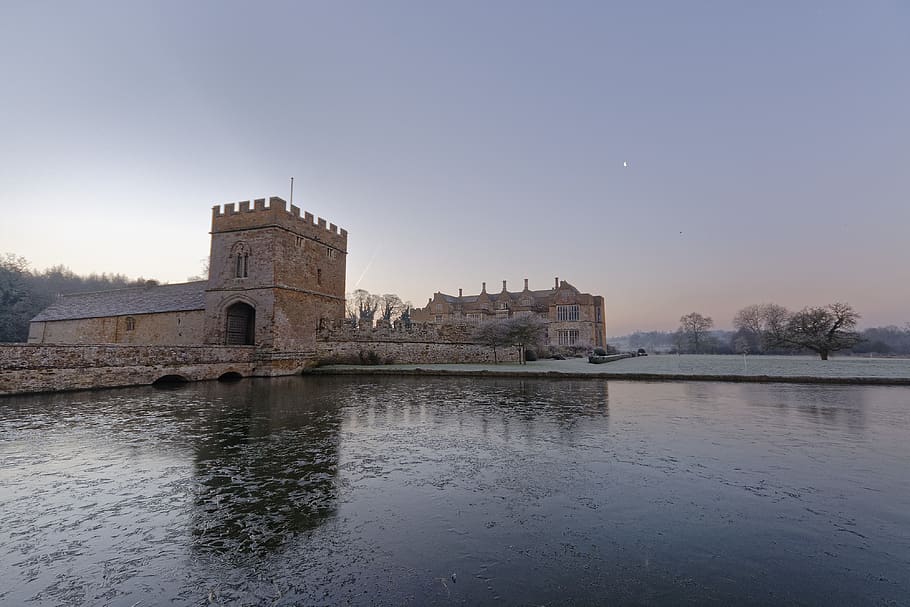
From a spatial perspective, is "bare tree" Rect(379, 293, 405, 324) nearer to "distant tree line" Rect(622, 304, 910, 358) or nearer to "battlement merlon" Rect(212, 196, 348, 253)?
"battlement merlon" Rect(212, 196, 348, 253)

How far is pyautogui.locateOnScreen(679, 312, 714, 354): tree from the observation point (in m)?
71.1

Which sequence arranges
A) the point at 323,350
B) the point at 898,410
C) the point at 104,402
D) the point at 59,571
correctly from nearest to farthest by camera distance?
1. the point at 59,571
2. the point at 898,410
3. the point at 104,402
4. the point at 323,350

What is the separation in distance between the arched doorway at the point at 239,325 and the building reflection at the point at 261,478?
16.1m

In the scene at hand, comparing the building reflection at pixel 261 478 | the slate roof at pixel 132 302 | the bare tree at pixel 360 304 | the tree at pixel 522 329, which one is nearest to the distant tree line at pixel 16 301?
the slate roof at pixel 132 302

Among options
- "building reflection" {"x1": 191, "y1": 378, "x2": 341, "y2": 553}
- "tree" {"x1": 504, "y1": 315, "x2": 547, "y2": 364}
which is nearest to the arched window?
"building reflection" {"x1": 191, "y1": 378, "x2": 341, "y2": 553}

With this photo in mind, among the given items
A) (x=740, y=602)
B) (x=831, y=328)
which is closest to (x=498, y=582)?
(x=740, y=602)

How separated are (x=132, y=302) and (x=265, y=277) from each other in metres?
14.8

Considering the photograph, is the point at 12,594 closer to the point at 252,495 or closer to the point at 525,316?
the point at 252,495

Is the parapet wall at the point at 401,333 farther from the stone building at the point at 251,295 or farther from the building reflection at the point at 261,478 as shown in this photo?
the building reflection at the point at 261,478

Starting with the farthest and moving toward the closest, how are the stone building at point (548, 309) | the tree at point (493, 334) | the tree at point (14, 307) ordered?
the stone building at point (548, 309)
the tree at point (14, 307)
the tree at point (493, 334)

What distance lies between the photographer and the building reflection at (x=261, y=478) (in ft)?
11.2

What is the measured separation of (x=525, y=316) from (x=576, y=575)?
2693 cm

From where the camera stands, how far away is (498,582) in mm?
2631

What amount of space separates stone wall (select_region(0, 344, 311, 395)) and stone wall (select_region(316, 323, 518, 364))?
4397mm
